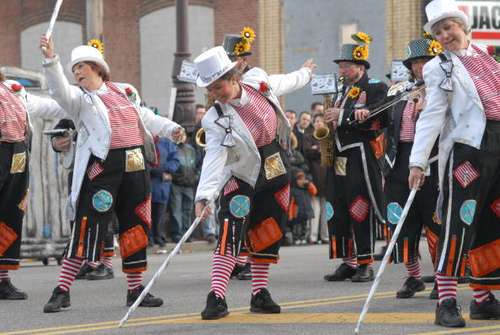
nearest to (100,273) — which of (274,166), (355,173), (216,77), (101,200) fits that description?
(355,173)

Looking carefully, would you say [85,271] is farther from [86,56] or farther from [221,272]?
[221,272]

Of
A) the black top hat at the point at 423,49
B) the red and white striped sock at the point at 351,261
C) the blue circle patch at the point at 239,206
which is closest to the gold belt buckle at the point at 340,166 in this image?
the red and white striped sock at the point at 351,261

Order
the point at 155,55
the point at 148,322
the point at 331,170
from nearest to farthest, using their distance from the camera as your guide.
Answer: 1. the point at 148,322
2. the point at 331,170
3. the point at 155,55

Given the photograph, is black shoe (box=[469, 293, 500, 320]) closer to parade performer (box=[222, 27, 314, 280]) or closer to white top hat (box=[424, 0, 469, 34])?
white top hat (box=[424, 0, 469, 34])

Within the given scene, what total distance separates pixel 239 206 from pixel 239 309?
95 centimetres

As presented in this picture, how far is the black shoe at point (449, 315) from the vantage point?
8828 mm

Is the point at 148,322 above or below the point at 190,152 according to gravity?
below

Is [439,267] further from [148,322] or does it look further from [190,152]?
[190,152]

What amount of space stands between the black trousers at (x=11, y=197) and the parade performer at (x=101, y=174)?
1.26 meters

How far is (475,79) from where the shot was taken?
909 cm

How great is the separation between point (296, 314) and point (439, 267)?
52.6 inches

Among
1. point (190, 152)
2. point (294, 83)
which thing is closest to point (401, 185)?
point (294, 83)

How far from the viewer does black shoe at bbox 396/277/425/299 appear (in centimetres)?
1121

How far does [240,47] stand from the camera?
12500 mm
